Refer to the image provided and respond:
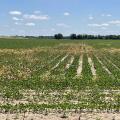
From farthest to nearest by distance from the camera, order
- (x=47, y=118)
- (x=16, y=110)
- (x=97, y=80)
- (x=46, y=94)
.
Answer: (x=97, y=80) < (x=46, y=94) < (x=16, y=110) < (x=47, y=118)

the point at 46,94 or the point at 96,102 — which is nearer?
the point at 96,102

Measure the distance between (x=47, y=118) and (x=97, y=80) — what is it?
397 inches

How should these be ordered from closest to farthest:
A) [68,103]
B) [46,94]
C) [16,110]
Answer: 1. [16,110]
2. [68,103]
3. [46,94]

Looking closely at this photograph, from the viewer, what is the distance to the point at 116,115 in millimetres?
13016

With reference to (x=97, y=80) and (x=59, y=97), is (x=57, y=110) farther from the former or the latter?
(x=97, y=80)

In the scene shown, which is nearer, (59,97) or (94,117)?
(94,117)

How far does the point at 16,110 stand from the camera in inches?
527

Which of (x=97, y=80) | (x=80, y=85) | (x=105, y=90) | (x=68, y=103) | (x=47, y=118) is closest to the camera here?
(x=47, y=118)

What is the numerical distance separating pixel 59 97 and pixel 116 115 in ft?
12.7

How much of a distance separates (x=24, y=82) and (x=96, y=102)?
259 inches

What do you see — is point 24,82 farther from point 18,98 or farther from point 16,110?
point 16,110

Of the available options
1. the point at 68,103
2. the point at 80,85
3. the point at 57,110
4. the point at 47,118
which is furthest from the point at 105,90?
the point at 47,118

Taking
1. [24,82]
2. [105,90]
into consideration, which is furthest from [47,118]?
[24,82]

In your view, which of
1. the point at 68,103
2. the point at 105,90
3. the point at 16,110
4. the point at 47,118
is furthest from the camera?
the point at 105,90
